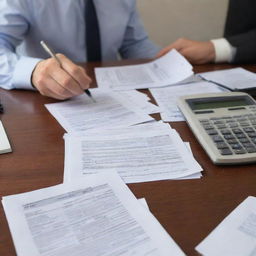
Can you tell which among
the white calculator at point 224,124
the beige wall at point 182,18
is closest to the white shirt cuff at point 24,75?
the white calculator at point 224,124

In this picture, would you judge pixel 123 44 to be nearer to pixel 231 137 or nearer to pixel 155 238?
pixel 231 137

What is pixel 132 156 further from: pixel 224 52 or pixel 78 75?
pixel 224 52

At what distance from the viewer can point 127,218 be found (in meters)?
0.48

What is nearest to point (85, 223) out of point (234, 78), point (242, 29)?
point (234, 78)

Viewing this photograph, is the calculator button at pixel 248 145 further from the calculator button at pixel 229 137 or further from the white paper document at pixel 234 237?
the white paper document at pixel 234 237

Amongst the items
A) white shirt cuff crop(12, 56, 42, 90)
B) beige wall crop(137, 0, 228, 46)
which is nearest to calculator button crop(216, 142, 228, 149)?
white shirt cuff crop(12, 56, 42, 90)

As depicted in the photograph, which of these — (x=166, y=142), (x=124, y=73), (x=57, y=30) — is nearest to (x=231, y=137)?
(x=166, y=142)

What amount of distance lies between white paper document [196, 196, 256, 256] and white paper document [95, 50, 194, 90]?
53 centimetres

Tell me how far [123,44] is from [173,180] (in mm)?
935

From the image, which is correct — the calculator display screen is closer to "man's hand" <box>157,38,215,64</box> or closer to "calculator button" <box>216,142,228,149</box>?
"calculator button" <box>216,142,228,149</box>

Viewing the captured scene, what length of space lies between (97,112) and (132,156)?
8.3 inches

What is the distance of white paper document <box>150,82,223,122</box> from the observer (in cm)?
78

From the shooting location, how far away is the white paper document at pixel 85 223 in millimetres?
433

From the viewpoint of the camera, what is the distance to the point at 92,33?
1180 millimetres
